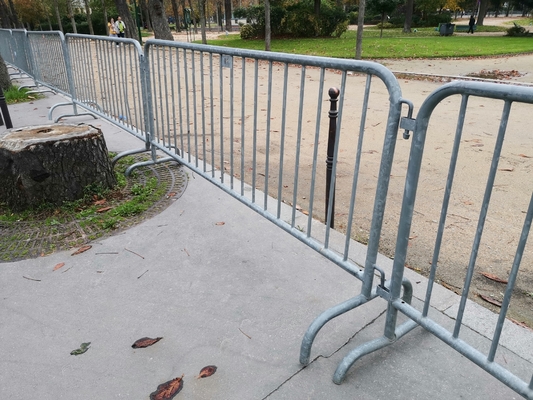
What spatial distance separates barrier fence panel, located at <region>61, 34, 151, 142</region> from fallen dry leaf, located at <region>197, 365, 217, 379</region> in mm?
3272

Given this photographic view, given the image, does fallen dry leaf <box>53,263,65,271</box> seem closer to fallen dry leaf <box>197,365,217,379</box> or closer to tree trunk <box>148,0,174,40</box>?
fallen dry leaf <box>197,365,217,379</box>

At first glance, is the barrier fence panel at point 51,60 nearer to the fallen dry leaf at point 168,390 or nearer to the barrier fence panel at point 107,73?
the barrier fence panel at point 107,73

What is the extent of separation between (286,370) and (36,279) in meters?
2.03

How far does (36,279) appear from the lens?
126 inches

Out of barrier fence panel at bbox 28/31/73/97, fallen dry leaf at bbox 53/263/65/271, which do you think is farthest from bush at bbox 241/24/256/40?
fallen dry leaf at bbox 53/263/65/271

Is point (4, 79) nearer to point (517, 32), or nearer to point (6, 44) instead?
point (6, 44)

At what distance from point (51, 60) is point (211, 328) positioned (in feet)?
24.2

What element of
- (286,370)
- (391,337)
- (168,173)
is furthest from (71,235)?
(391,337)

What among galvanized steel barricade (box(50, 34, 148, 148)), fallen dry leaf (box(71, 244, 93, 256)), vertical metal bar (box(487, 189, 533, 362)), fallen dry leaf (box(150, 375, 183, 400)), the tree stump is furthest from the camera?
galvanized steel barricade (box(50, 34, 148, 148))

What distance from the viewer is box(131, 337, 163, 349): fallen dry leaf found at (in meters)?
2.56

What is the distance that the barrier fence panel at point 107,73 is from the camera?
206 inches

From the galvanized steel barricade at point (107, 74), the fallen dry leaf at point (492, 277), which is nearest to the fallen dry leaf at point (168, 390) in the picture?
the fallen dry leaf at point (492, 277)

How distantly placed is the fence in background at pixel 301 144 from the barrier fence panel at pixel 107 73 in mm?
22

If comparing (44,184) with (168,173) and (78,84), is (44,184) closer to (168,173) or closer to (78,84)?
(168,173)
